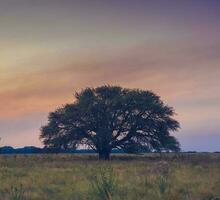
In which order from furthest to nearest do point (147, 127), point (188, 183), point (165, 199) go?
point (147, 127), point (188, 183), point (165, 199)

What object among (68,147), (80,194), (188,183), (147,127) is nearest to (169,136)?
(147,127)

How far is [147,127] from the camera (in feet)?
174

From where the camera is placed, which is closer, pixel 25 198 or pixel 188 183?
pixel 25 198

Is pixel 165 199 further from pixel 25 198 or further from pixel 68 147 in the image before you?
pixel 68 147

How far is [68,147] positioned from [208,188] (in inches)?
1453

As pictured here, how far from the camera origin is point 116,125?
177ft

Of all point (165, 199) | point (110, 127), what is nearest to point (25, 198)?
point (165, 199)

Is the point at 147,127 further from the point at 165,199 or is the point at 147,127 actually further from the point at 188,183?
the point at 165,199

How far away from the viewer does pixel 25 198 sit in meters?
16.2

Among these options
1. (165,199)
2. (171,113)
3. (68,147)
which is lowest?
(165,199)

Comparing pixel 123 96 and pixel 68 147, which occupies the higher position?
pixel 123 96

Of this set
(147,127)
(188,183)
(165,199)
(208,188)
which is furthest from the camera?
(147,127)

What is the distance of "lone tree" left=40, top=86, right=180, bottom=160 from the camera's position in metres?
53.3

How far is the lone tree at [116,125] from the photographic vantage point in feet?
175
